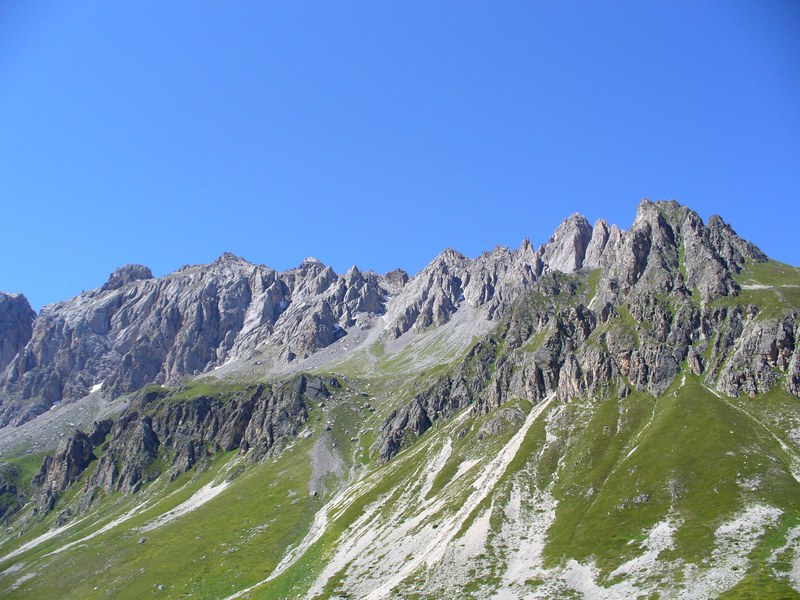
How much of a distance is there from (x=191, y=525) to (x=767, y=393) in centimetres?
18272

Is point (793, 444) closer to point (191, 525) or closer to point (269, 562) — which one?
point (269, 562)

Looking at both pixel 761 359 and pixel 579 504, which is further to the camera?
pixel 761 359

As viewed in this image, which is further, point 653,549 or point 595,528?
point 595,528

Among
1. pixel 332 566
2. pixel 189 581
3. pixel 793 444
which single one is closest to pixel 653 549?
pixel 793 444

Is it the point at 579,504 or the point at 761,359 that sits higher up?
the point at 761,359

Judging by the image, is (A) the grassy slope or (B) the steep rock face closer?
(A) the grassy slope

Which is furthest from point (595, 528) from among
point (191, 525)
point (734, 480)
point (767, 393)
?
point (191, 525)

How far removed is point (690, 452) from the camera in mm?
129500

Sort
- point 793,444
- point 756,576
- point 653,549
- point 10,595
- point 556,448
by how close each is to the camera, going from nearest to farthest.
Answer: point 756,576 < point 653,549 < point 793,444 < point 556,448 < point 10,595

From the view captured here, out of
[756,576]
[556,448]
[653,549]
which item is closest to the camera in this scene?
[756,576]

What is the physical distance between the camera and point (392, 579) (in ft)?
360

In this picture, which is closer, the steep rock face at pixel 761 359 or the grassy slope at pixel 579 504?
the grassy slope at pixel 579 504

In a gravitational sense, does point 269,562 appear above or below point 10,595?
below

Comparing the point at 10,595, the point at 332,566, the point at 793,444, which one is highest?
the point at 10,595
